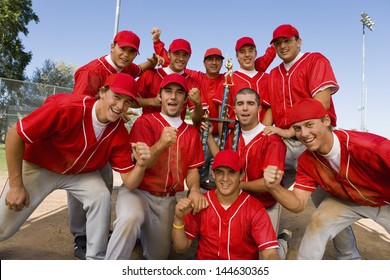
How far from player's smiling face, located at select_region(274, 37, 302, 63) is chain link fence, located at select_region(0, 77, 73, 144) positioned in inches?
508

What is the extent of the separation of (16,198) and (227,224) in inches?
80.5

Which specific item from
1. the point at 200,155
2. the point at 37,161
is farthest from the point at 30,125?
the point at 200,155

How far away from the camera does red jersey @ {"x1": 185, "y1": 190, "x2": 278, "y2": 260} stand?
9.75 feet

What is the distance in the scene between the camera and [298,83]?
404 centimetres

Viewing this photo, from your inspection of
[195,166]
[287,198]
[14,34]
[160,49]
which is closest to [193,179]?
[195,166]

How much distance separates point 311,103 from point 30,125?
2.58m

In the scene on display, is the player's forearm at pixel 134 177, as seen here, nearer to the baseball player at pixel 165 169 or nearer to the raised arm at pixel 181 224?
the baseball player at pixel 165 169

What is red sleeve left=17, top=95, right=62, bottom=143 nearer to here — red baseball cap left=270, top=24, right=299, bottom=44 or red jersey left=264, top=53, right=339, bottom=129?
red jersey left=264, top=53, right=339, bottom=129

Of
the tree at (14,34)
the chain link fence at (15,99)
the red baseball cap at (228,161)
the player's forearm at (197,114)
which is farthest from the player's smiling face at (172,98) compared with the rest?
the tree at (14,34)

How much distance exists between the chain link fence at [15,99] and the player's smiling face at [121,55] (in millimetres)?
11407

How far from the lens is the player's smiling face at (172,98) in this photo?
12.1ft

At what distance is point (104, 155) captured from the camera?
3508 mm

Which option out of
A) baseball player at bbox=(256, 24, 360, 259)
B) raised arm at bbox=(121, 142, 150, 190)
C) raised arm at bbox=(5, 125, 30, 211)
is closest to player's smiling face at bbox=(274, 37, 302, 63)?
baseball player at bbox=(256, 24, 360, 259)

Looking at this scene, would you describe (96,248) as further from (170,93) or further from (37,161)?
(170,93)
